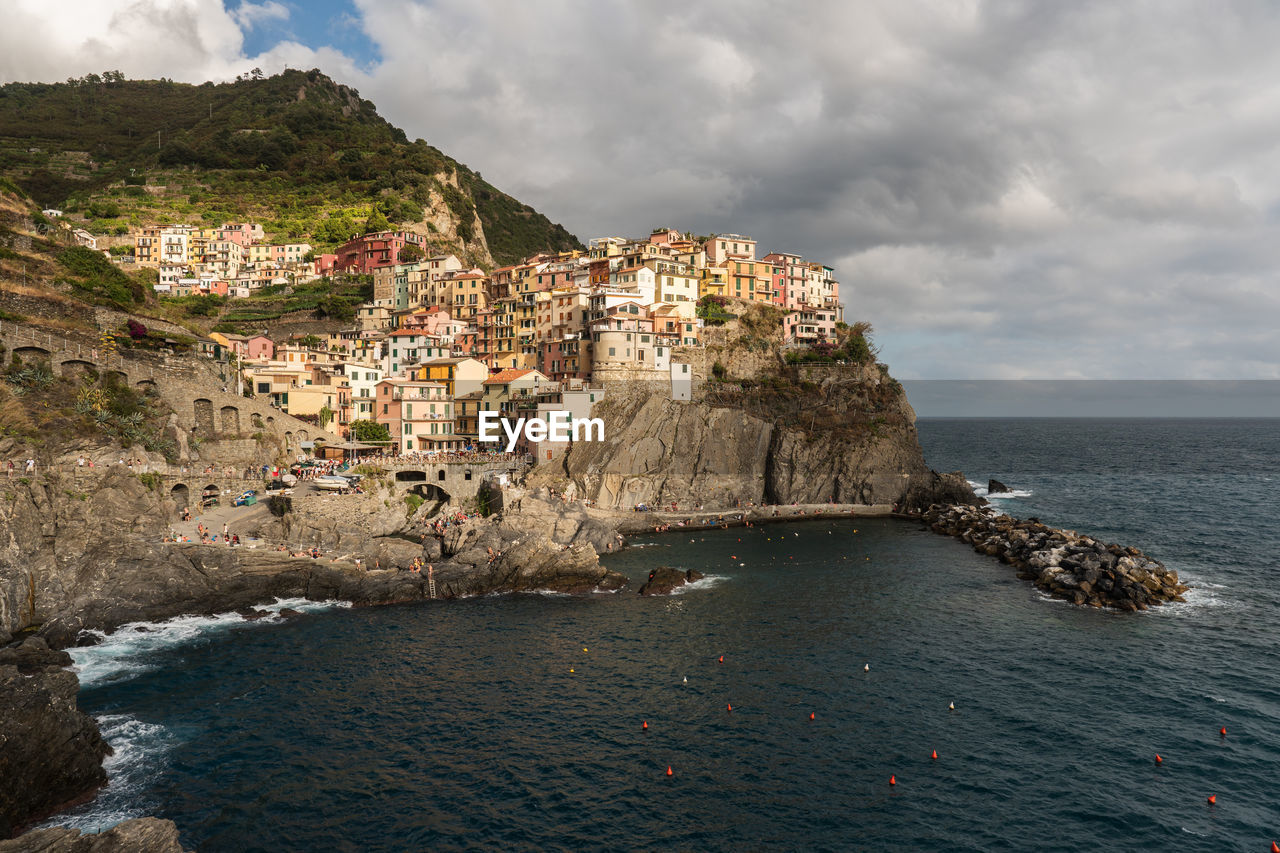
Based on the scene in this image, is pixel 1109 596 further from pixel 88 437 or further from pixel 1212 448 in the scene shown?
pixel 1212 448

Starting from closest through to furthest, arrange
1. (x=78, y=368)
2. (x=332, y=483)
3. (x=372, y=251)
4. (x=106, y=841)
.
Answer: (x=106, y=841) → (x=78, y=368) → (x=332, y=483) → (x=372, y=251)

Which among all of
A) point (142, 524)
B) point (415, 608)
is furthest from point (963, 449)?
point (142, 524)

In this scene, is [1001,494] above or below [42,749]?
above

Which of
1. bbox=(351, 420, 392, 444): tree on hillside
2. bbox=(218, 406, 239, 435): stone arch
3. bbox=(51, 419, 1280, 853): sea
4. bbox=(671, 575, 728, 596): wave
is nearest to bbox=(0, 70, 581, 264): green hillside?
bbox=(351, 420, 392, 444): tree on hillside

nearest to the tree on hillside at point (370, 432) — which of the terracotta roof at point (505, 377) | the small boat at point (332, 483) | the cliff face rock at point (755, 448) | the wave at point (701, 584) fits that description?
the terracotta roof at point (505, 377)

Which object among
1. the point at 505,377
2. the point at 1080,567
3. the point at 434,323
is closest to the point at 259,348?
the point at 434,323

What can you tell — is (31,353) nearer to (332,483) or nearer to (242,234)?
(332,483)

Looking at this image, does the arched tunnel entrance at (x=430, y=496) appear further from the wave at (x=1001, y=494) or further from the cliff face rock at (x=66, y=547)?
the wave at (x=1001, y=494)
